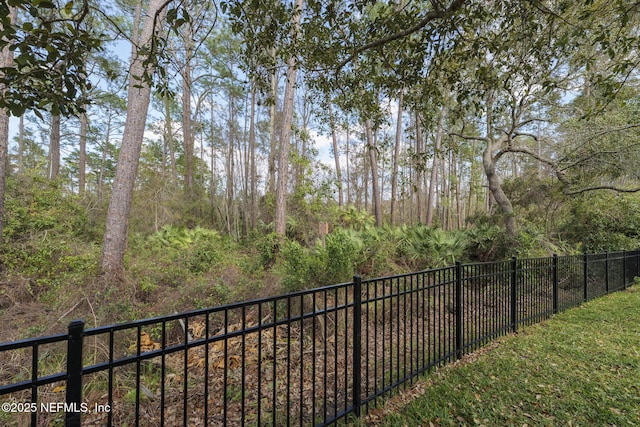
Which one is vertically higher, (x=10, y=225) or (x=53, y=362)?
(x=10, y=225)

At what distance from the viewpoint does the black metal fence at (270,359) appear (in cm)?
189

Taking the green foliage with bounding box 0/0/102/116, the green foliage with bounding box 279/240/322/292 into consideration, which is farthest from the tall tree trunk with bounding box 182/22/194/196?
the green foliage with bounding box 0/0/102/116

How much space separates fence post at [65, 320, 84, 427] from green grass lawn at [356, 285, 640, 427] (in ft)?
7.31

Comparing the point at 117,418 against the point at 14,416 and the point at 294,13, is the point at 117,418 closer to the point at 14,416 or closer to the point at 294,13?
the point at 14,416

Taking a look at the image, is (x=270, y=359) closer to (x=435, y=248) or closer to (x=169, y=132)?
(x=435, y=248)

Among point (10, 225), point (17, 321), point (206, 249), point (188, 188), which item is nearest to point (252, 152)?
point (188, 188)

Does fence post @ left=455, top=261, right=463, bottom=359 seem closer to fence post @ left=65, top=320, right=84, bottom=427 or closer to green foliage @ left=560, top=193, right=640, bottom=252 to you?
fence post @ left=65, top=320, right=84, bottom=427

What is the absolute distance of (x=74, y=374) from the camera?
1.37 m

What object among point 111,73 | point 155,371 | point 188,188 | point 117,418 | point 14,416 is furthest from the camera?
point 188,188

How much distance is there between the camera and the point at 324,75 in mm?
4047

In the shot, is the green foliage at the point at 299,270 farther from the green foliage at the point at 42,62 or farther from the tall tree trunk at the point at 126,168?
the green foliage at the point at 42,62

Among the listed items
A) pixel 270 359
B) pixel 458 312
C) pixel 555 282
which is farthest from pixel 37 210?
pixel 555 282

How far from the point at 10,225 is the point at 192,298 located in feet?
15.0

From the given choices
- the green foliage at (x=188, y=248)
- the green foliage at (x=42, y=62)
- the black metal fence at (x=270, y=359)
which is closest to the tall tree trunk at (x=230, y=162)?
the green foliage at (x=188, y=248)
